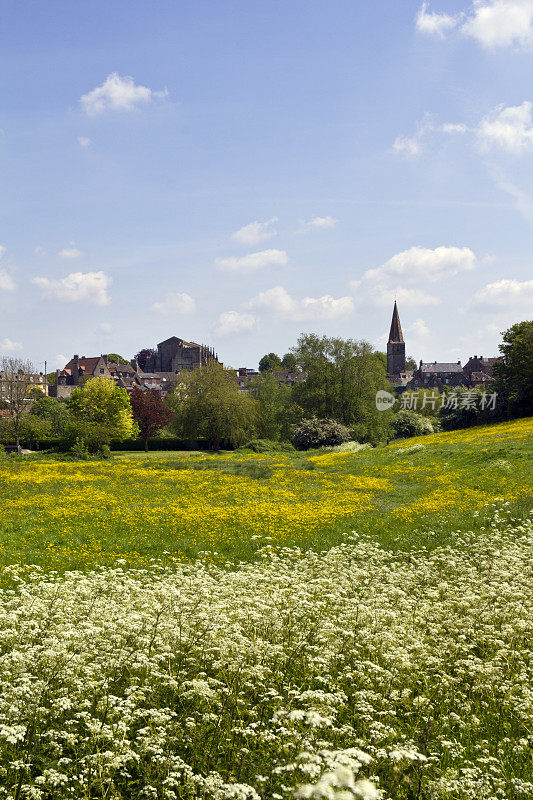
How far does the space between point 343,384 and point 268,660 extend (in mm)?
52671

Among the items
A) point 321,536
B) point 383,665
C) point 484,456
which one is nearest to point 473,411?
point 484,456

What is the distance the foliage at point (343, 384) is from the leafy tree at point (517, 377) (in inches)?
445

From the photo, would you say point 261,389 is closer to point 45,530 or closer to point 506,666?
point 45,530

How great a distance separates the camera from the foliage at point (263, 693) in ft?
17.1

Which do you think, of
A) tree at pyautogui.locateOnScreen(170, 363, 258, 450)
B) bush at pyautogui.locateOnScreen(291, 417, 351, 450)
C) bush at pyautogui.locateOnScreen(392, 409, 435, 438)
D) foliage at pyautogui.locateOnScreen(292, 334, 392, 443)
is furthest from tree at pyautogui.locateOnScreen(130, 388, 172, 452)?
bush at pyautogui.locateOnScreen(392, 409, 435, 438)

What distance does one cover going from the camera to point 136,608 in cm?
934

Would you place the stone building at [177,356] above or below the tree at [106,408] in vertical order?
above

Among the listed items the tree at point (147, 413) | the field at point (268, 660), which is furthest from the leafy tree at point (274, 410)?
the field at point (268, 660)

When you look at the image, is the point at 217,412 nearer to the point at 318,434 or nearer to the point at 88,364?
the point at 318,434

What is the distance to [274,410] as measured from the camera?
2522 inches

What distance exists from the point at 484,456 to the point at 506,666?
2309 cm

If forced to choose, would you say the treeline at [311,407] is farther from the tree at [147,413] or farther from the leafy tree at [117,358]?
the leafy tree at [117,358]

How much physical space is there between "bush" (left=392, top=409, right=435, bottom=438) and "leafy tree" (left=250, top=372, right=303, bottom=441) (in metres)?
10.1

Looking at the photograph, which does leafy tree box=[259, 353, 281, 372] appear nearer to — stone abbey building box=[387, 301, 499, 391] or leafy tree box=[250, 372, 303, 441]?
stone abbey building box=[387, 301, 499, 391]
